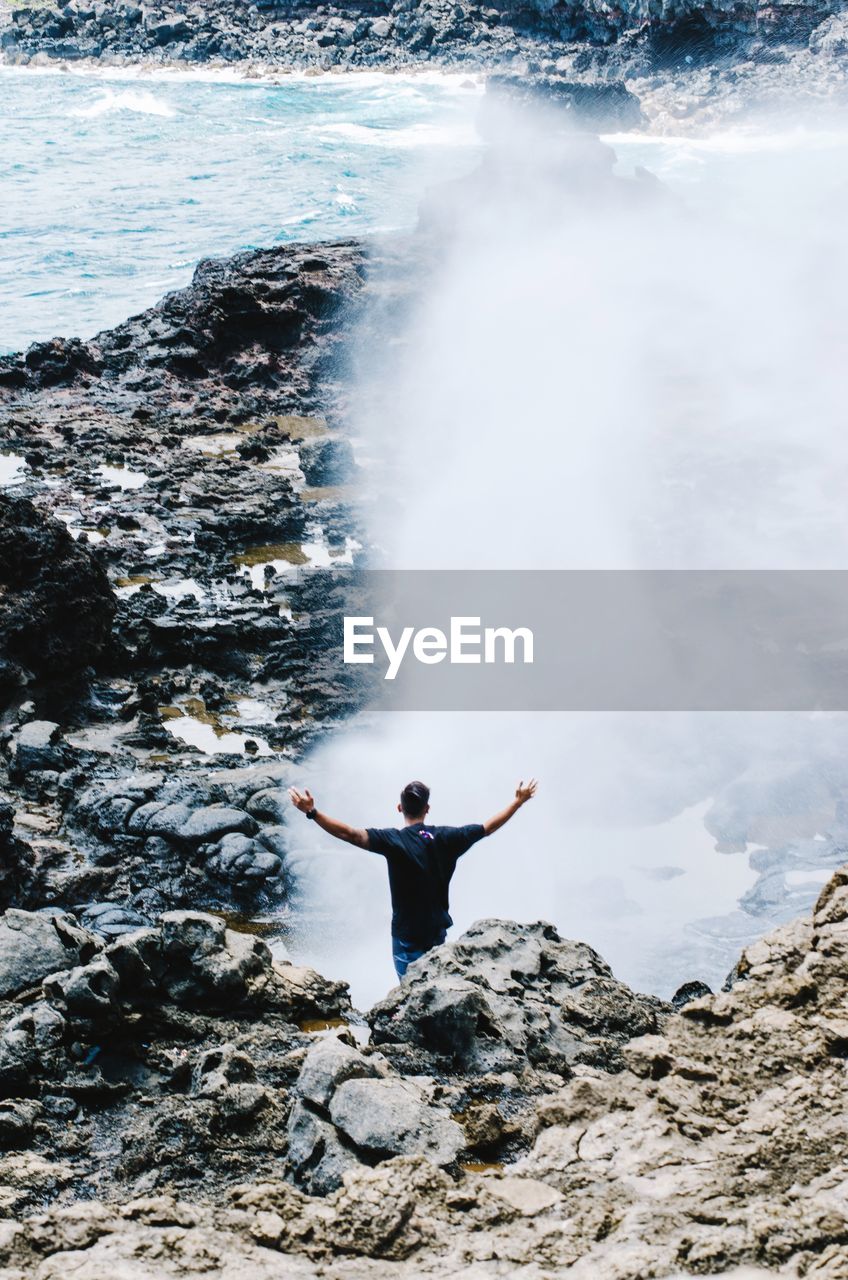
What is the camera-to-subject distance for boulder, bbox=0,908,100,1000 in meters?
5.34

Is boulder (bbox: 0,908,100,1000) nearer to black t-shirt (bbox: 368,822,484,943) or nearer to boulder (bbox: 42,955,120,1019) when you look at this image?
boulder (bbox: 42,955,120,1019)

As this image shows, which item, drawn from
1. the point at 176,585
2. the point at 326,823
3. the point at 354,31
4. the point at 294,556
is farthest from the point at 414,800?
the point at 354,31

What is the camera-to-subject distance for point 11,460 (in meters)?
17.0

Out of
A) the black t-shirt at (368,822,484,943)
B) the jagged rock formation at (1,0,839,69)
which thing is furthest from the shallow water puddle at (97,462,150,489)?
the jagged rock formation at (1,0,839,69)

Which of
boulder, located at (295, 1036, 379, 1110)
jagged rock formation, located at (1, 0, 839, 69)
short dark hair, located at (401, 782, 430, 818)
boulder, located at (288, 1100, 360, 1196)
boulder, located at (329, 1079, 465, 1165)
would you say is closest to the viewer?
boulder, located at (288, 1100, 360, 1196)

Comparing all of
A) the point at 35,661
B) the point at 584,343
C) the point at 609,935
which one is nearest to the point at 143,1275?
the point at 609,935

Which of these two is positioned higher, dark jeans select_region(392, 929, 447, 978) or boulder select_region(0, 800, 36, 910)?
boulder select_region(0, 800, 36, 910)

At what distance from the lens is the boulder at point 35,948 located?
5340 millimetres

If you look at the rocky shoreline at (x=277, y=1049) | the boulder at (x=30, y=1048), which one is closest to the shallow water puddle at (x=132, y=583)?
the rocky shoreline at (x=277, y=1049)

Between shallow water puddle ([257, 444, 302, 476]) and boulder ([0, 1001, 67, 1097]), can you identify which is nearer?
boulder ([0, 1001, 67, 1097])

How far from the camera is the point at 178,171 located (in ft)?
153

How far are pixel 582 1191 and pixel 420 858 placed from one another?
228cm

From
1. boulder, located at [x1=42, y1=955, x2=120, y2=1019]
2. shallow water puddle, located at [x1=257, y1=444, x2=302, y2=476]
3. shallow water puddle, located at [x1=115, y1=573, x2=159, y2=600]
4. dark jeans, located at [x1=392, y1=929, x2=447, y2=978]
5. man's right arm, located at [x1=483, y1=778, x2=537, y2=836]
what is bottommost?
boulder, located at [x1=42, y1=955, x2=120, y2=1019]
